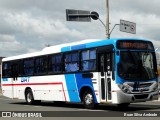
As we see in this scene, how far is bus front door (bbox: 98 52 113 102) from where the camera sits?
56.8 feet

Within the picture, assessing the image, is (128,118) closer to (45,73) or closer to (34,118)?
(34,118)

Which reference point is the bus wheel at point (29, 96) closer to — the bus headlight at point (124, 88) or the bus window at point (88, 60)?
the bus window at point (88, 60)

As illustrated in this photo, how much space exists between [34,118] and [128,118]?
11.2 feet

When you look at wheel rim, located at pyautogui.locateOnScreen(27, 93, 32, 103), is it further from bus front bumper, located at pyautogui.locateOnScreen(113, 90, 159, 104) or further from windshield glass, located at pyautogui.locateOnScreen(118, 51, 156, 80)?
windshield glass, located at pyautogui.locateOnScreen(118, 51, 156, 80)

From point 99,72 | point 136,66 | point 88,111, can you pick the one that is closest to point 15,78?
point 99,72

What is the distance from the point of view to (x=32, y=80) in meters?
23.9

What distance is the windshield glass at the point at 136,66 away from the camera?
17.0m

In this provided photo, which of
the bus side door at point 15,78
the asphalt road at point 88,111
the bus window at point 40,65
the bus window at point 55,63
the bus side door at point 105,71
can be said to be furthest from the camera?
the bus side door at point 15,78

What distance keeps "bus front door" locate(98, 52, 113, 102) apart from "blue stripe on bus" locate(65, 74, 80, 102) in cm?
215

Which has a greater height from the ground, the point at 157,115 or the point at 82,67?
the point at 82,67

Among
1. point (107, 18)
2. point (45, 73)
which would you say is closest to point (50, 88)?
point (45, 73)

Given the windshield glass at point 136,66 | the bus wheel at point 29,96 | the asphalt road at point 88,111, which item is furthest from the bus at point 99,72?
the bus wheel at point 29,96

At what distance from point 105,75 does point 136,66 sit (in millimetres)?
1376

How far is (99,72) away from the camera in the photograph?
17891 millimetres
